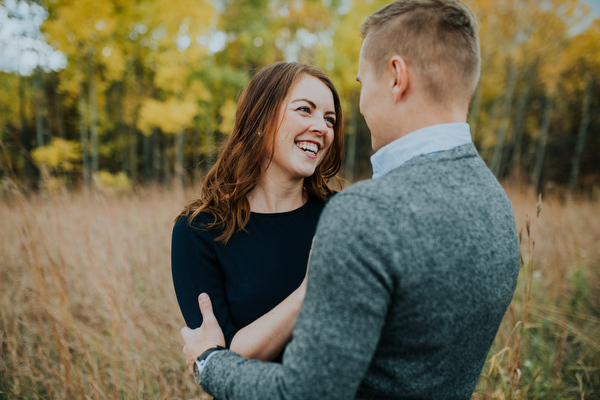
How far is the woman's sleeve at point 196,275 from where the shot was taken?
1.22 meters

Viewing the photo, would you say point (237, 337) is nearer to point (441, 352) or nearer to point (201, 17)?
point (441, 352)

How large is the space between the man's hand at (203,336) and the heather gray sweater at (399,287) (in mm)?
276

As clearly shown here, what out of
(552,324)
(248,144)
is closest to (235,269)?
(248,144)

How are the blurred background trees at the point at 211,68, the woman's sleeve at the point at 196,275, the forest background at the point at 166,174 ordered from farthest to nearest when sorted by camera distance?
the blurred background trees at the point at 211,68 < the forest background at the point at 166,174 < the woman's sleeve at the point at 196,275

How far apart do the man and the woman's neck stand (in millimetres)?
664

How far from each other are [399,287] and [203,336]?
2.41 ft

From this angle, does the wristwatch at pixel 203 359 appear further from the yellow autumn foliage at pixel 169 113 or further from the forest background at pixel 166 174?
the yellow autumn foliage at pixel 169 113

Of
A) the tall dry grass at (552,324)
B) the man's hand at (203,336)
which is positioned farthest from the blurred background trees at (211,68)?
the man's hand at (203,336)

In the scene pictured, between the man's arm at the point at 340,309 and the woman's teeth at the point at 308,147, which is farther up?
the woman's teeth at the point at 308,147

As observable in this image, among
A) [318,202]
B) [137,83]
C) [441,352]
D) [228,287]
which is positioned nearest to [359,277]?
[441,352]

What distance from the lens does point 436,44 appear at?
816 millimetres

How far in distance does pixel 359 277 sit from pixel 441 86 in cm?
53

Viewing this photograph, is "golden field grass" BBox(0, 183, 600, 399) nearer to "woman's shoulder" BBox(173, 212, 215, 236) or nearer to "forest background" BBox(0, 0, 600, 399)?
"forest background" BBox(0, 0, 600, 399)

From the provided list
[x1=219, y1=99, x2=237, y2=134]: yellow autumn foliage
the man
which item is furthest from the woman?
[x1=219, y1=99, x2=237, y2=134]: yellow autumn foliage
